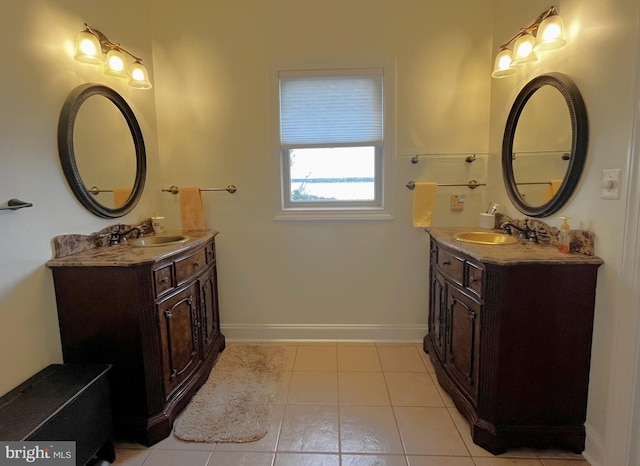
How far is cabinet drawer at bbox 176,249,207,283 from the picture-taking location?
1.91 metres

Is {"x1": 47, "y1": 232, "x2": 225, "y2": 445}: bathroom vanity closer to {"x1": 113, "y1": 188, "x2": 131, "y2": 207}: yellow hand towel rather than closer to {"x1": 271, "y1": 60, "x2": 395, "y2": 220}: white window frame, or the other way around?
{"x1": 113, "y1": 188, "x2": 131, "y2": 207}: yellow hand towel

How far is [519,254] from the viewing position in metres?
1.58

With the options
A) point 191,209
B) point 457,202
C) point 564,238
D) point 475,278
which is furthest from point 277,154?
point 564,238

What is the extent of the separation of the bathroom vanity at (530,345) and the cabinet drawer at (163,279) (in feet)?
4.99

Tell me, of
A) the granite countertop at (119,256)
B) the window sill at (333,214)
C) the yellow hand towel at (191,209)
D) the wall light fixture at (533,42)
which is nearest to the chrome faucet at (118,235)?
the granite countertop at (119,256)

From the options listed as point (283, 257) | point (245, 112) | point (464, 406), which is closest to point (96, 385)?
point (283, 257)

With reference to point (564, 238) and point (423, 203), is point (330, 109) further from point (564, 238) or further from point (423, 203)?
point (564, 238)

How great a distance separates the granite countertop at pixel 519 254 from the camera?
4.92ft

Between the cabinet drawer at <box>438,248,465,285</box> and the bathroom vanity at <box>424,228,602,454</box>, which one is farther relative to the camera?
the cabinet drawer at <box>438,248,465,285</box>

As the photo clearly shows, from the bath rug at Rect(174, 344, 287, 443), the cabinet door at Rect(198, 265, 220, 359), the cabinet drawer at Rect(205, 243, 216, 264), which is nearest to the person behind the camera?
the bath rug at Rect(174, 344, 287, 443)

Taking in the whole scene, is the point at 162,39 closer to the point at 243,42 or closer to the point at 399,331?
the point at 243,42

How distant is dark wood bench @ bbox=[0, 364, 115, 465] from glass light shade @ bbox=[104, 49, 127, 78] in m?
1.57
